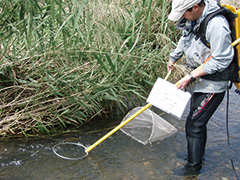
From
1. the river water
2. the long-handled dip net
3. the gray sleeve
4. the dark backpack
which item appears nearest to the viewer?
the gray sleeve

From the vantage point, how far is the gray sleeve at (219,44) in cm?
217

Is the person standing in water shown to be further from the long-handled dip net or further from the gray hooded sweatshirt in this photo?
the long-handled dip net

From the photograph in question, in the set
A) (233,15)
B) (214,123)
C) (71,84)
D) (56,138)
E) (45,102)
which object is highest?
(233,15)

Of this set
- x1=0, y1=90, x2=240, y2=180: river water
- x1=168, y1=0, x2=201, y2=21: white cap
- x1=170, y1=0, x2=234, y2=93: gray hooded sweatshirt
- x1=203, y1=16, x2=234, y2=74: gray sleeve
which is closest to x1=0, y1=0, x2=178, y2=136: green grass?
x1=0, y1=90, x2=240, y2=180: river water

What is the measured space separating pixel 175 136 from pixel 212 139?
488mm

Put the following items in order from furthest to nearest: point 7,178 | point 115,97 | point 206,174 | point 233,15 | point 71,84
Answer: point 115,97
point 71,84
point 206,174
point 7,178
point 233,15

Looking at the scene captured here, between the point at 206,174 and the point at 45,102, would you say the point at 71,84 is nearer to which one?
the point at 45,102

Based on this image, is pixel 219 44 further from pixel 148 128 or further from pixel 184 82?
pixel 148 128

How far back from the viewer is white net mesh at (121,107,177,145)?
3.39 meters

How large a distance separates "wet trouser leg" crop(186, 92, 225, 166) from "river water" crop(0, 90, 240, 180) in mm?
329

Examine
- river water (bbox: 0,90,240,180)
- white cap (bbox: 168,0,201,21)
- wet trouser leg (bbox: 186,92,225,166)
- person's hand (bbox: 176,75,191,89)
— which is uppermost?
white cap (bbox: 168,0,201,21)

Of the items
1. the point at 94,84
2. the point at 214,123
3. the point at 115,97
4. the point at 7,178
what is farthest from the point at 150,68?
the point at 7,178

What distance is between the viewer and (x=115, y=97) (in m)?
3.52

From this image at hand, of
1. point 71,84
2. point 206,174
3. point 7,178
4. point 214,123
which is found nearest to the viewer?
point 7,178
